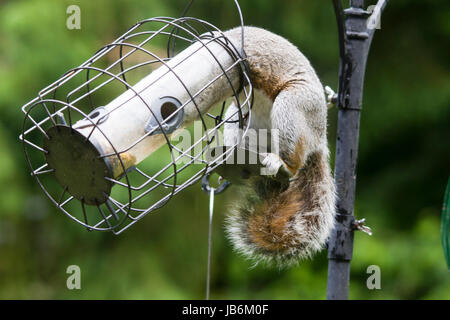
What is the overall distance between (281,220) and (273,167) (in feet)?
0.54

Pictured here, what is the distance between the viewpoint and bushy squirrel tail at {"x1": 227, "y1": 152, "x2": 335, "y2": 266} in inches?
71.6

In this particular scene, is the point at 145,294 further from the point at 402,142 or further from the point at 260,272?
the point at 402,142

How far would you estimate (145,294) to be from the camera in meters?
3.56

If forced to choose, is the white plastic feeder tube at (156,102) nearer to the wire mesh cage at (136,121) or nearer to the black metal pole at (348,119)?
the wire mesh cage at (136,121)

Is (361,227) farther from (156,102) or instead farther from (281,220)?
(156,102)

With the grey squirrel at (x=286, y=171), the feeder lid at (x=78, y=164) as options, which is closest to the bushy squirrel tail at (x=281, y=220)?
the grey squirrel at (x=286, y=171)

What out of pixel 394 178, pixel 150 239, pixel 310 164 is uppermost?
pixel 310 164

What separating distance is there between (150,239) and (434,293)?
164 cm

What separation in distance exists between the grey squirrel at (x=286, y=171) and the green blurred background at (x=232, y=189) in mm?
1593

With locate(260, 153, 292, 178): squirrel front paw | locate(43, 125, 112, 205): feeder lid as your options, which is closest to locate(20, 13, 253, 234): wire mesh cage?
locate(43, 125, 112, 205): feeder lid

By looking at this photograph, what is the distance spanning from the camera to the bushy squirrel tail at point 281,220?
1.82 m

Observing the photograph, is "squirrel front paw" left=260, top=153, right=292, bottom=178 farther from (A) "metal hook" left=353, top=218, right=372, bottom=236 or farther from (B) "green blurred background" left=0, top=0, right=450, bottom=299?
(B) "green blurred background" left=0, top=0, right=450, bottom=299

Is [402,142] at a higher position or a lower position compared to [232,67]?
lower

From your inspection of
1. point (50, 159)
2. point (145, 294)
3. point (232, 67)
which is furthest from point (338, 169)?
point (145, 294)
